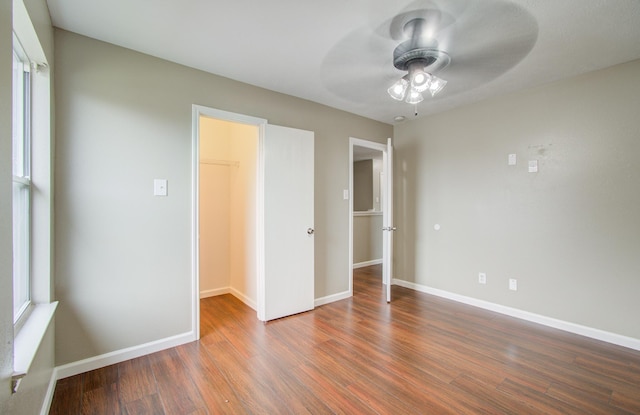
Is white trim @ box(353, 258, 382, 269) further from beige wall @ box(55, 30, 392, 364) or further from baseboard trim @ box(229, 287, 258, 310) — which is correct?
beige wall @ box(55, 30, 392, 364)

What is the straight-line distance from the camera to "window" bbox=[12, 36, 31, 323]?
154 centimetres

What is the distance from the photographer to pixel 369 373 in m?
2.00

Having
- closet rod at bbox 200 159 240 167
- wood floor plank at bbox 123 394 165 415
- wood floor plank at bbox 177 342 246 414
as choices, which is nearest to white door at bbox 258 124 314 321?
wood floor plank at bbox 177 342 246 414

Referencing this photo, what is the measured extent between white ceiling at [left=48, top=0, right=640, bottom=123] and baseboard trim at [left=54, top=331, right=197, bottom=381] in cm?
236

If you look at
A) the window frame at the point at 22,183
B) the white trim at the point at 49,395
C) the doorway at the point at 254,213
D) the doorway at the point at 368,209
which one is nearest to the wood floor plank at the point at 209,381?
the doorway at the point at 254,213

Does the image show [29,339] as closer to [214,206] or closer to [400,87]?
[214,206]

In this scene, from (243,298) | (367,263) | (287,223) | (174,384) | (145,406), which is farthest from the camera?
(367,263)

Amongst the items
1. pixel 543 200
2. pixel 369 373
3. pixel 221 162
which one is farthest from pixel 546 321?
pixel 221 162

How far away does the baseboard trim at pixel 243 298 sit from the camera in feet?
10.7

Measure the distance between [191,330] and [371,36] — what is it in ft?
9.19

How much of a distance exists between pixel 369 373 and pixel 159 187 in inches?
85.9

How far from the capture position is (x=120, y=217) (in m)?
2.16

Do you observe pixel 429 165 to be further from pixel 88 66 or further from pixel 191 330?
pixel 88 66

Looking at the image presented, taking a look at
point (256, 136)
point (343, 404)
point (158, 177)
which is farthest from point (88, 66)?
point (343, 404)
